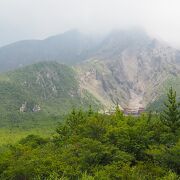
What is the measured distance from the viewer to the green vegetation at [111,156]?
72875mm

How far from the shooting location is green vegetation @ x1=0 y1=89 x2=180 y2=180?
72.9 meters

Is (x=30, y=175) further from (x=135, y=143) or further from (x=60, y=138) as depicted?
(x=60, y=138)

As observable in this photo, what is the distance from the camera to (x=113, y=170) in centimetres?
7162

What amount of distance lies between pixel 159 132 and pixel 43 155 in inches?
1073

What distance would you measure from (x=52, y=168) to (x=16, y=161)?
10492mm

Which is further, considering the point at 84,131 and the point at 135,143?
the point at 84,131

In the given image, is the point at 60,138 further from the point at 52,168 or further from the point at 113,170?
the point at 113,170

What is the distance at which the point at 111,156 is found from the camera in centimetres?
8225

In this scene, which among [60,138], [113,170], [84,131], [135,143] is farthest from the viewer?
[60,138]

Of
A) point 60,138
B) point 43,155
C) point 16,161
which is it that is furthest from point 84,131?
point 60,138

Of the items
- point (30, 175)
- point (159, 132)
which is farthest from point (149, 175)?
point (30, 175)

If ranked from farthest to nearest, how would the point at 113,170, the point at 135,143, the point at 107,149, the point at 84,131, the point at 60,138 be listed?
the point at 60,138 → the point at 84,131 → the point at 135,143 → the point at 107,149 → the point at 113,170

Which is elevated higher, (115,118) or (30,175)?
(115,118)

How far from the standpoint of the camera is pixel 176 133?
86.7 m
